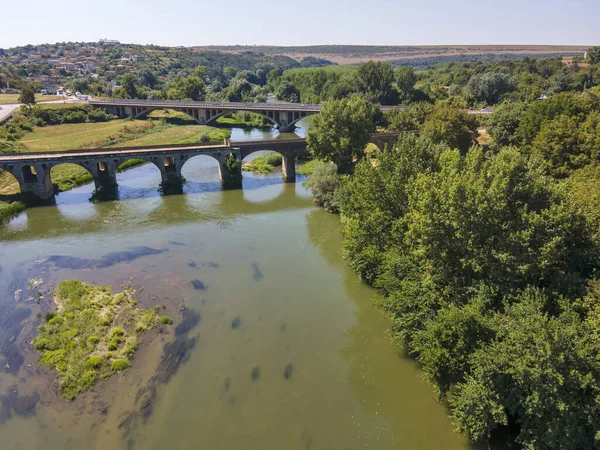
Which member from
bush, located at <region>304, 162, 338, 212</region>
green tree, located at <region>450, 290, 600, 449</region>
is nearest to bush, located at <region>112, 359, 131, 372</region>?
green tree, located at <region>450, 290, 600, 449</region>

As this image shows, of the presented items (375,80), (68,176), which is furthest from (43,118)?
(375,80)

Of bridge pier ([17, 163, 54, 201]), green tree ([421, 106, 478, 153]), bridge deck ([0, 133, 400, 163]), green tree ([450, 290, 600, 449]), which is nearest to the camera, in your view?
green tree ([450, 290, 600, 449])

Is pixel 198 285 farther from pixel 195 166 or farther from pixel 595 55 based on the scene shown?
pixel 595 55

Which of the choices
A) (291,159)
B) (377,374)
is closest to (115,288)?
(377,374)

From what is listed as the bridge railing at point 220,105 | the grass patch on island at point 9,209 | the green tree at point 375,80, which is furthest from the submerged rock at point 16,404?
the green tree at point 375,80

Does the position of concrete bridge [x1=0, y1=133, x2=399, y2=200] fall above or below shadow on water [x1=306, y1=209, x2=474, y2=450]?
above

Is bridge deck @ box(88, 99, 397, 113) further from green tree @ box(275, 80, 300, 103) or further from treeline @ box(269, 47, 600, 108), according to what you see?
green tree @ box(275, 80, 300, 103)
